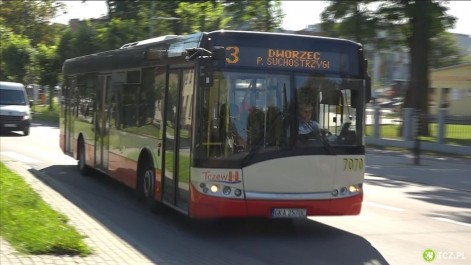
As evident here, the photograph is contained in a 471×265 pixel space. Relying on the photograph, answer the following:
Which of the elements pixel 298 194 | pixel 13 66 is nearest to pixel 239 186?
pixel 298 194

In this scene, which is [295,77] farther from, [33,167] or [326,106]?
[33,167]

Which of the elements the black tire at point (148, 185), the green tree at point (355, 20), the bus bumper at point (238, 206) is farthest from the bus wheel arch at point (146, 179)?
the green tree at point (355, 20)

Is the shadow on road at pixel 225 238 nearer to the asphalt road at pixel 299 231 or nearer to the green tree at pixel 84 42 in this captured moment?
the asphalt road at pixel 299 231

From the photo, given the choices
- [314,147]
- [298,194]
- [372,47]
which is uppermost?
[372,47]

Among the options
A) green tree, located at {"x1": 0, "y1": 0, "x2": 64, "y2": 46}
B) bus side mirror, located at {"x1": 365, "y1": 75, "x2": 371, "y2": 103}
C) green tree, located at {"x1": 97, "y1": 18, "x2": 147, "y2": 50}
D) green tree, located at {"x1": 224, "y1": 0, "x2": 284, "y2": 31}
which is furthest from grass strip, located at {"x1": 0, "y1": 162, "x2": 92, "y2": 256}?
green tree, located at {"x1": 0, "y1": 0, "x2": 64, "y2": 46}

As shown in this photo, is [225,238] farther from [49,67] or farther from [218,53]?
[49,67]

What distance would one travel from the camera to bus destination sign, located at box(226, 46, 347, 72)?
28.0 ft

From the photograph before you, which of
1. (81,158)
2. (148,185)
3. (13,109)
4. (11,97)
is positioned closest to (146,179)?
(148,185)

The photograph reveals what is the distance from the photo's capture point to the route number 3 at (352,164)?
8.80 meters

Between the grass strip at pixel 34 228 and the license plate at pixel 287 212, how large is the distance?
8.27ft

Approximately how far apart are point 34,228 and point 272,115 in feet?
10.4

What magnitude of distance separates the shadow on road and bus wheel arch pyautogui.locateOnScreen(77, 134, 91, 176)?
11.3ft

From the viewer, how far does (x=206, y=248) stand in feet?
26.8

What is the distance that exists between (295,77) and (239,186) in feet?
5.14
